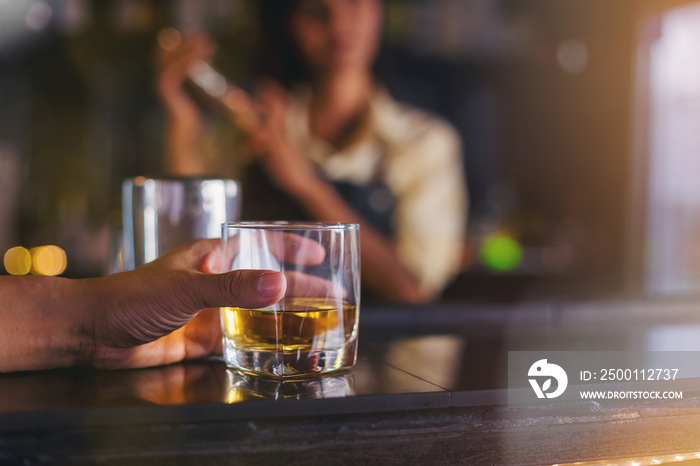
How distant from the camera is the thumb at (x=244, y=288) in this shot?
0.48 meters

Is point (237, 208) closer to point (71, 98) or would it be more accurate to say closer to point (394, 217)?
point (394, 217)

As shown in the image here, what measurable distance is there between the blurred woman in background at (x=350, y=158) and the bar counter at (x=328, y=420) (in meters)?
1.61

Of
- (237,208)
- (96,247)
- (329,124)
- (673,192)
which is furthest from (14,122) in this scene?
(673,192)

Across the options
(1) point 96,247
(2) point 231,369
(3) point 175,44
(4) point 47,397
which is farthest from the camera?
(1) point 96,247

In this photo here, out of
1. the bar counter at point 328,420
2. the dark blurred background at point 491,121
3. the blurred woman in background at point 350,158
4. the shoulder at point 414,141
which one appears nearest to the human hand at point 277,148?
the blurred woman in background at point 350,158

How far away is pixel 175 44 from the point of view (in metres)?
1.81

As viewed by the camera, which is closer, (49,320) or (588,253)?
(49,320)

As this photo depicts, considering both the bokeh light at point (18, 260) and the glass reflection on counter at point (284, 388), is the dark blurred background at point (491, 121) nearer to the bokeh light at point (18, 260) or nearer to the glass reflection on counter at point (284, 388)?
the bokeh light at point (18, 260)

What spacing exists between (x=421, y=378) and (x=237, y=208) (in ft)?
1.25

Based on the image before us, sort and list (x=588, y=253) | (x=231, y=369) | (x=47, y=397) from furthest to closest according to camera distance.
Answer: (x=588, y=253)
(x=231, y=369)
(x=47, y=397)

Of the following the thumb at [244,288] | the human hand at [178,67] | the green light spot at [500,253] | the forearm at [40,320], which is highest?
the human hand at [178,67]

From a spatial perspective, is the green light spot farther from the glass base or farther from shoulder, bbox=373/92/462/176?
the glass base

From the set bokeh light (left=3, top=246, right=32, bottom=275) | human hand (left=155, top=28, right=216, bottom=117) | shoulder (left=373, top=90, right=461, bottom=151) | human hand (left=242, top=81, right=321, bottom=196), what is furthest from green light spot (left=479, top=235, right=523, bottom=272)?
bokeh light (left=3, top=246, right=32, bottom=275)

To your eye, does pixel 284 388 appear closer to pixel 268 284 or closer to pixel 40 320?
pixel 268 284
